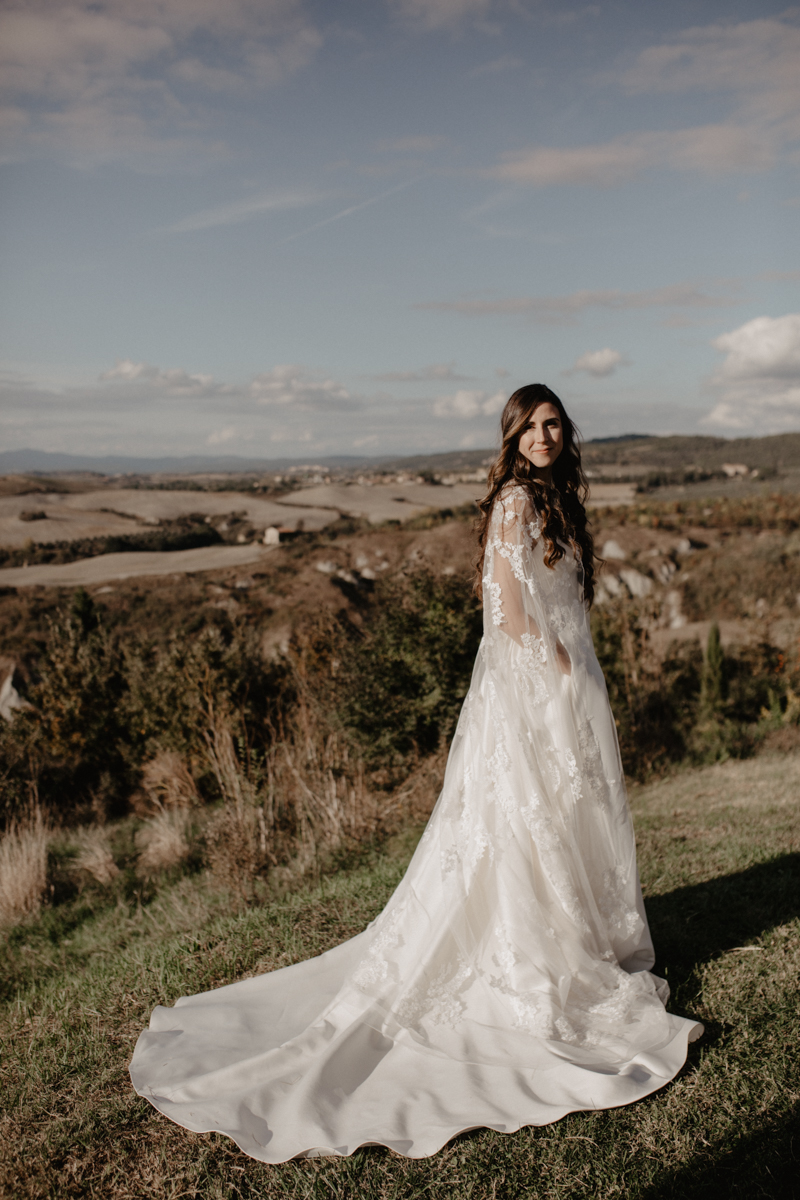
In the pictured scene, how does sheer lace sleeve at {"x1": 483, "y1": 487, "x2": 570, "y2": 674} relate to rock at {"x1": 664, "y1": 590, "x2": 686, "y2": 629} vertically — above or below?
above

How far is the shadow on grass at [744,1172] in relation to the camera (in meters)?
2.05

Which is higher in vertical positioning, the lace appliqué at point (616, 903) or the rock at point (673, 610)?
the lace appliqué at point (616, 903)

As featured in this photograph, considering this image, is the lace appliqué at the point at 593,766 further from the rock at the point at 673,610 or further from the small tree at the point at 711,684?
the rock at the point at 673,610

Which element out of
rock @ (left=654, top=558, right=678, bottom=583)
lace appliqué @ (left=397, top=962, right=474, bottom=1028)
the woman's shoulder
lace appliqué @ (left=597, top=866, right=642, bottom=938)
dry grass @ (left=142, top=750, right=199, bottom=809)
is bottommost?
dry grass @ (left=142, top=750, right=199, bottom=809)

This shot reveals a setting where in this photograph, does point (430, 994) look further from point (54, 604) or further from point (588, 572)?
point (54, 604)

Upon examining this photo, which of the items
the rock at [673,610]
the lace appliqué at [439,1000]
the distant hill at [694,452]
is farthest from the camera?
the distant hill at [694,452]

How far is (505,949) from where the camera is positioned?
268 centimetres

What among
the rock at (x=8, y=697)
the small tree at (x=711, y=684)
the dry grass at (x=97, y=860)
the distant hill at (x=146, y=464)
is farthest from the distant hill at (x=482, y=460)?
the dry grass at (x=97, y=860)

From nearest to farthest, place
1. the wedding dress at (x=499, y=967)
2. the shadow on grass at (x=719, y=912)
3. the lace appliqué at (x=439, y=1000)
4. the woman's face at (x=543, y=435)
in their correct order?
the wedding dress at (x=499, y=967)
the lace appliqué at (x=439, y=1000)
the woman's face at (x=543, y=435)
the shadow on grass at (x=719, y=912)

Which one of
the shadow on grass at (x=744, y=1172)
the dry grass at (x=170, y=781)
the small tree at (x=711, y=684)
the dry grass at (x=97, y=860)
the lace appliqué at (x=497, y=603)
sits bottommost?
the dry grass at (x=170, y=781)

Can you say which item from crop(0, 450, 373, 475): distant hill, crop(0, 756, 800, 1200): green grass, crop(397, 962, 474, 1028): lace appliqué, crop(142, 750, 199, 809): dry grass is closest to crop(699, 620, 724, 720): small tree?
crop(0, 756, 800, 1200): green grass

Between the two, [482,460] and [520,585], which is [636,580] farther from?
[520,585]

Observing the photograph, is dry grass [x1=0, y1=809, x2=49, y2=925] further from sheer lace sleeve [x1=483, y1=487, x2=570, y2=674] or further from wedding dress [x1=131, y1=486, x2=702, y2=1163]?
sheer lace sleeve [x1=483, y1=487, x2=570, y2=674]

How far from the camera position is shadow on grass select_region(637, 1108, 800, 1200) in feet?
6.72
